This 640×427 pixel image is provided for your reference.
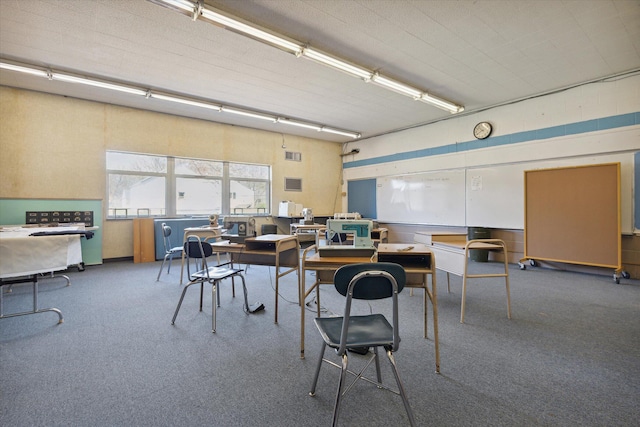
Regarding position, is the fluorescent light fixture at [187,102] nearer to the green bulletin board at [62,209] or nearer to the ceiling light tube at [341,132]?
the green bulletin board at [62,209]

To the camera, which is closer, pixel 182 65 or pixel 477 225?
pixel 182 65

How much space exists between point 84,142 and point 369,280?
6.22 metres

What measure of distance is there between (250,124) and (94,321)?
17.4ft

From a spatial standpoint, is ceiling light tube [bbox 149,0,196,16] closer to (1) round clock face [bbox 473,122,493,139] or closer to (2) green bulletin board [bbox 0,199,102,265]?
(2) green bulletin board [bbox 0,199,102,265]

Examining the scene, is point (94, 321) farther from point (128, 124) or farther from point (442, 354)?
point (128, 124)

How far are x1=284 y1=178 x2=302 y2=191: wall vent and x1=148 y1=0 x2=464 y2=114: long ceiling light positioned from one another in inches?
155

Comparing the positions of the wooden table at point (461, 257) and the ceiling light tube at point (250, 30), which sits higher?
the ceiling light tube at point (250, 30)

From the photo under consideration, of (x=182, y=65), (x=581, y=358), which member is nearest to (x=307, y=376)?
(x=581, y=358)

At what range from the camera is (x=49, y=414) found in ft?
5.16

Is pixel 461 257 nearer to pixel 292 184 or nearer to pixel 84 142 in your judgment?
pixel 292 184

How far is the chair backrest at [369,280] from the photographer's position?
56.0 inches

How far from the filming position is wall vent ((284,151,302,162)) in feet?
26.1

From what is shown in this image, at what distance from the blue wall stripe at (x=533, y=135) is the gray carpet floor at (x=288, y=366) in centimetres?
270

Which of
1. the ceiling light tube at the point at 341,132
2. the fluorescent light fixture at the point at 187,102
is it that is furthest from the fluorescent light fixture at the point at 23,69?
the ceiling light tube at the point at 341,132
